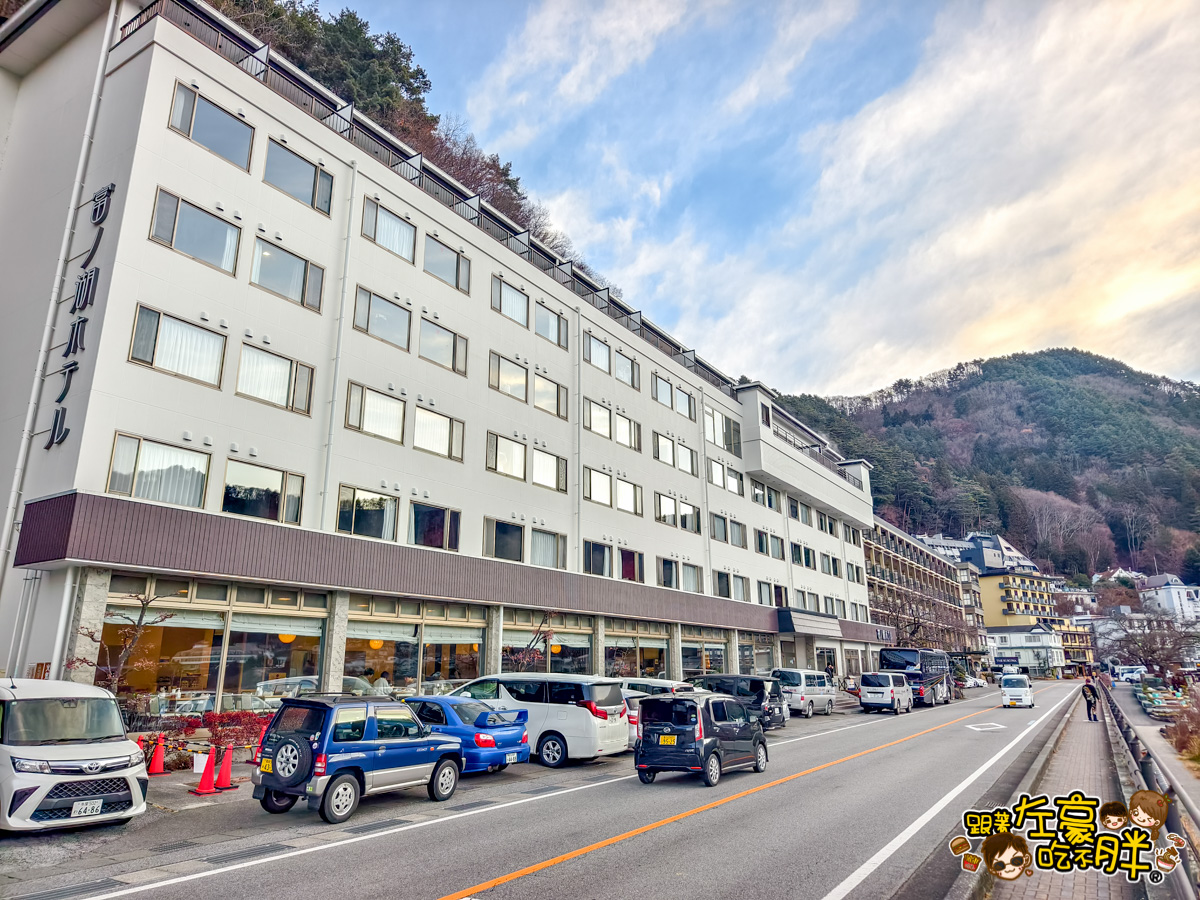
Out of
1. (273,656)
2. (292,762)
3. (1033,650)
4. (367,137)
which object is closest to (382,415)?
(273,656)

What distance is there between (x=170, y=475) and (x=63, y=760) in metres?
9.08

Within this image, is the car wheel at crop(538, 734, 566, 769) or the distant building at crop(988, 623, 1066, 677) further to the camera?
the distant building at crop(988, 623, 1066, 677)

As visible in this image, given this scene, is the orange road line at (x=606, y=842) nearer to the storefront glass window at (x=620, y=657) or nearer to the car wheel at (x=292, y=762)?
the car wheel at (x=292, y=762)

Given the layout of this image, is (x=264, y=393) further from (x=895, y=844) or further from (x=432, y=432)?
(x=895, y=844)

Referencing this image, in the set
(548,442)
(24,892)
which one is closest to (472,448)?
(548,442)

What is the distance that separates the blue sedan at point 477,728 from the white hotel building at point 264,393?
608cm

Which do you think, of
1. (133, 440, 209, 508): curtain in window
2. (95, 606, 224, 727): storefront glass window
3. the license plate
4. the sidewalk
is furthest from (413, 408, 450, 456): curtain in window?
the sidewalk

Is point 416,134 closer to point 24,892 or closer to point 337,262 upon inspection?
point 337,262

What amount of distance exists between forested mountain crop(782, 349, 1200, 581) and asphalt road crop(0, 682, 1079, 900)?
110508mm

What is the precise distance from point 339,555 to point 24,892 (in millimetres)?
12945

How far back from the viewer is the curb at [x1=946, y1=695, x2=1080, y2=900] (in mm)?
6934

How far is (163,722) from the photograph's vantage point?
1614cm

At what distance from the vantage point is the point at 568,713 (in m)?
16.8

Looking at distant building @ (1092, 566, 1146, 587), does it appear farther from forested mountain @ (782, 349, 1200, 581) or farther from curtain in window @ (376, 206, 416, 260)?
curtain in window @ (376, 206, 416, 260)
